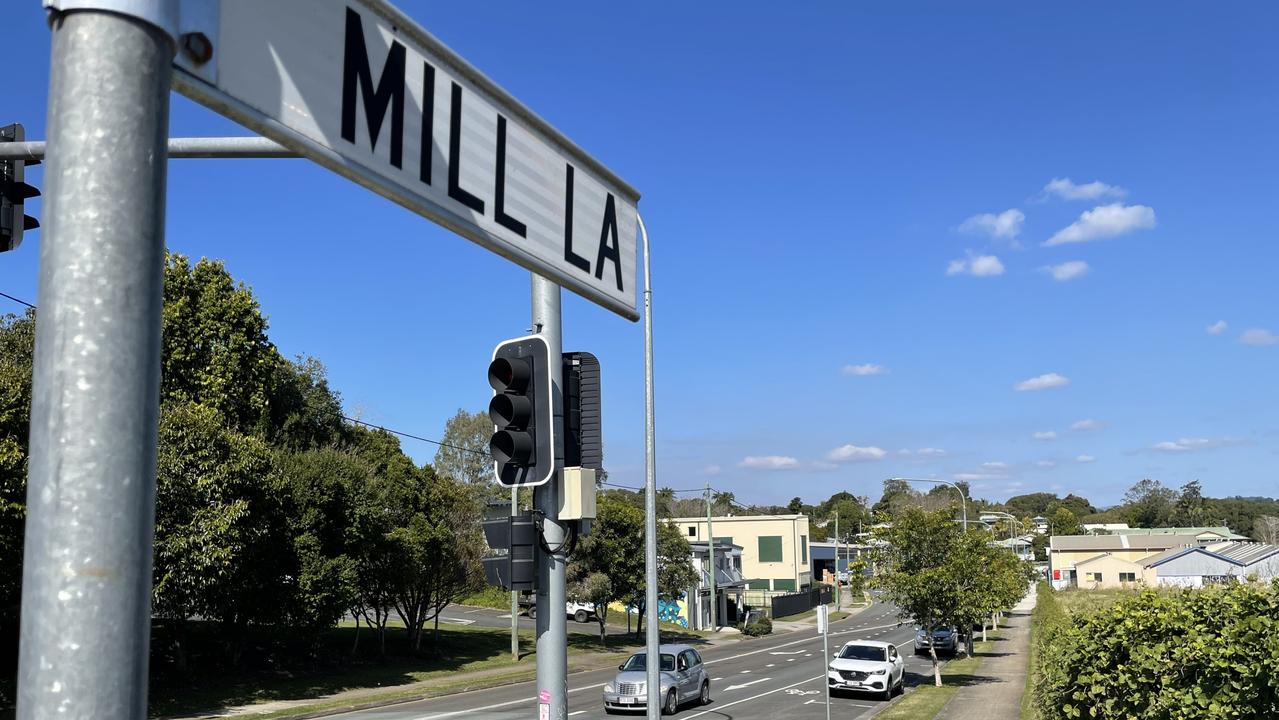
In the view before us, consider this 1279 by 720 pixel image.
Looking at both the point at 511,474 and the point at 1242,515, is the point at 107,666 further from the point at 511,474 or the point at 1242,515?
the point at 1242,515

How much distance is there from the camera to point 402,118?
2260mm

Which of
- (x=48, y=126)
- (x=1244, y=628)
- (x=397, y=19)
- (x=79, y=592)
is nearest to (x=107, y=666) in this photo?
(x=79, y=592)

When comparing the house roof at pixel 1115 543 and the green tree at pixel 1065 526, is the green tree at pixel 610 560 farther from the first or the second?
the green tree at pixel 1065 526

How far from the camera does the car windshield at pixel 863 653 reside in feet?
103

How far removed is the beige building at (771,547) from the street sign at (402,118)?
280 feet

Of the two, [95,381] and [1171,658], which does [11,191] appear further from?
[1171,658]

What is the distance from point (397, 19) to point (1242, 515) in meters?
203

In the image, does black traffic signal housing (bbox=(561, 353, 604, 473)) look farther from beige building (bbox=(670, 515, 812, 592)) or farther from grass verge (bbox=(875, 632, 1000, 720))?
beige building (bbox=(670, 515, 812, 592))

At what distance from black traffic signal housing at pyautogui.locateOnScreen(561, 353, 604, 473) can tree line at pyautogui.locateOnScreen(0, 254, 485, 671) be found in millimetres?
20203

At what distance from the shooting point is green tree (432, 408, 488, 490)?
80.3 meters

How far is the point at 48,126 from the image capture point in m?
1.49

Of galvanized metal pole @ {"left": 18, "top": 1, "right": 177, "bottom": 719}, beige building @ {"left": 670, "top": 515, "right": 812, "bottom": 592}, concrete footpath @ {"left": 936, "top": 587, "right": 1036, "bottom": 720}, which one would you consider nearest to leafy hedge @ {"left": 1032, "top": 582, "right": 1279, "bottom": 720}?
galvanized metal pole @ {"left": 18, "top": 1, "right": 177, "bottom": 719}

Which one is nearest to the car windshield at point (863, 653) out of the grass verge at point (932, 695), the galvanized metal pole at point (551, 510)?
the grass verge at point (932, 695)

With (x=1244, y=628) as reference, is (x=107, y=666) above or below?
above
